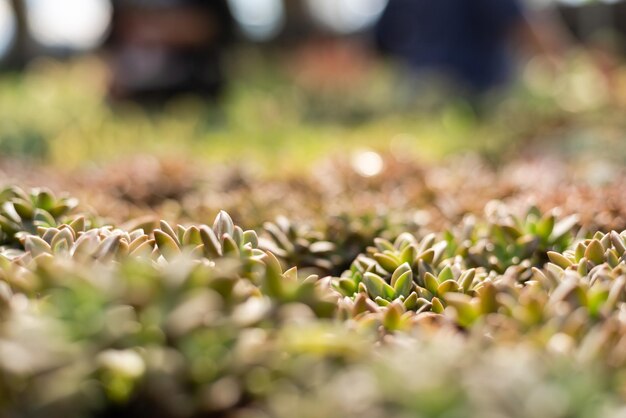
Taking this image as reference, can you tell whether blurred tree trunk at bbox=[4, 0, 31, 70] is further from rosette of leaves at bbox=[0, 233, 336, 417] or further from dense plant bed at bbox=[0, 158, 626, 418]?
rosette of leaves at bbox=[0, 233, 336, 417]

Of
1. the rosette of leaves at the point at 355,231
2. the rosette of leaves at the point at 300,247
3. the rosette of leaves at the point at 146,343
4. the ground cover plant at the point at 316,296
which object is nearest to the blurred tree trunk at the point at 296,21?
the ground cover plant at the point at 316,296

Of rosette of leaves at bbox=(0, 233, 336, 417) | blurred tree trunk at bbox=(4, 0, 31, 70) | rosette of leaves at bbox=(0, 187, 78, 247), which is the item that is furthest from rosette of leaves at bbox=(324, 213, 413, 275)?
blurred tree trunk at bbox=(4, 0, 31, 70)

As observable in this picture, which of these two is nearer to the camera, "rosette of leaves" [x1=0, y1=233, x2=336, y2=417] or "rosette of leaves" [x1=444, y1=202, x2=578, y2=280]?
"rosette of leaves" [x1=0, y1=233, x2=336, y2=417]

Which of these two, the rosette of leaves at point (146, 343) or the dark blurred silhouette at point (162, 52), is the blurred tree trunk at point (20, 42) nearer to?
the dark blurred silhouette at point (162, 52)

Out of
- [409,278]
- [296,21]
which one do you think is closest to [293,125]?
[409,278]

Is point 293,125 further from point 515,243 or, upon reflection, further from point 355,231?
point 515,243

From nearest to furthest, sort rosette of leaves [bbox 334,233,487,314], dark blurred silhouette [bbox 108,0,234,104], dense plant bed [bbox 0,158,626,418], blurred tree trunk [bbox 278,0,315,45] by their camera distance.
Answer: dense plant bed [bbox 0,158,626,418], rosette of leaves [bbox 334,233,487,314], dark blurred silhouette [bbox 108,0,234,104], blurred tree trunk [bbox 278,0,315,45]
